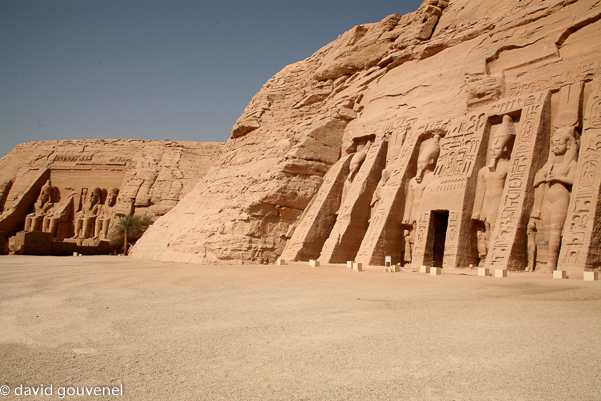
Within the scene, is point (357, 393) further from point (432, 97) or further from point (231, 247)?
point (432, 97)

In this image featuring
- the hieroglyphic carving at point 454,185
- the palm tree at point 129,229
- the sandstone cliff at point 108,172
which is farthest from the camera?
the sandstone cliff at point 108,172

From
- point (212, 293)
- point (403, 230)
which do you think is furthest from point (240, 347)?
point (403, 230)

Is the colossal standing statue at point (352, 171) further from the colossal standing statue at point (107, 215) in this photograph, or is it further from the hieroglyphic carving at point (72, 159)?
the hieroglyphic carving at point (72, 159)

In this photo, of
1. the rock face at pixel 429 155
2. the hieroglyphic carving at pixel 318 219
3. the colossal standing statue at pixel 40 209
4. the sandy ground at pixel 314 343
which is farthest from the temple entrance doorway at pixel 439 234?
the colossal standing statue at pixel 40 209

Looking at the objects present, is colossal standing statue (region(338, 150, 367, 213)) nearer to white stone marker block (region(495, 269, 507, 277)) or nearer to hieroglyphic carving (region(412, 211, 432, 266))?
hieroglyphic carving (region(412, 211, 432, 266))

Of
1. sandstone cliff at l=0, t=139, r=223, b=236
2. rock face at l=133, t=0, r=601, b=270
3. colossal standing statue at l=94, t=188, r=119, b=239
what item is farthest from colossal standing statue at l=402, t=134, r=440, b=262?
colossal standing statue at l=94, t=188, r=119, b=239

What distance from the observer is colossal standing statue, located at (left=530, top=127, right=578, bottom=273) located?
830cm

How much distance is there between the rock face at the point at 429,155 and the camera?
8.66 meters

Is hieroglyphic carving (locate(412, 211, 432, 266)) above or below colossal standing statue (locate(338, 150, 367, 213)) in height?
below

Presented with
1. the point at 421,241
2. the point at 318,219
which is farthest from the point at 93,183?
the point at 421,241

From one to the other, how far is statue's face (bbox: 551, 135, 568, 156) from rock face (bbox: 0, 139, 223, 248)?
20.6 meters

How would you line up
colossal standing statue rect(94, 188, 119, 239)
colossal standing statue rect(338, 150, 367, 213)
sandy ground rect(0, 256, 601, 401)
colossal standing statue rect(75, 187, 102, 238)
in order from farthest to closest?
colossal standing statue rect(75, 187, 102, 238), colossal standing statue rect(94, 188, 119, 239), colossal standing statue rect(338, 150, 367, 213), sandy ground rect(0, 256, 601, 401)

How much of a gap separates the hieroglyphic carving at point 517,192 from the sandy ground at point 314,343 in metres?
2.72

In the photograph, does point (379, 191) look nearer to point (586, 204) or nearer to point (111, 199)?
point (586, 204)
